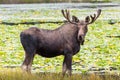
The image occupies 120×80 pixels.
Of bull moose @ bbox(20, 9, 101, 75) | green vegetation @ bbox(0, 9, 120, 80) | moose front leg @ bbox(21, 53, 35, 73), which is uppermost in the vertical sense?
bull moose @ bbox(20, 9, 101, 75)

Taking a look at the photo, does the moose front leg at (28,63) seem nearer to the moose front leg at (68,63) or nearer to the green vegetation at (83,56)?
the green vegetation at (83,56)

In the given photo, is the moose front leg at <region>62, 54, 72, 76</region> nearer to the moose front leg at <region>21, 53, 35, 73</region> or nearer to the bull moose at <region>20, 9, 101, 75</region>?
the bull moose at <region>20, 9, 101, 75</region>

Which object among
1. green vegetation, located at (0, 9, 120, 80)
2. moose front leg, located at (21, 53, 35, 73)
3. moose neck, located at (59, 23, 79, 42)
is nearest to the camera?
moose front leg, located at (21, 53, 35, 73)

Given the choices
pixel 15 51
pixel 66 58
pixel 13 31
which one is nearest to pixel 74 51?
pixel 66 58

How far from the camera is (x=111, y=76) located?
12.5 meters

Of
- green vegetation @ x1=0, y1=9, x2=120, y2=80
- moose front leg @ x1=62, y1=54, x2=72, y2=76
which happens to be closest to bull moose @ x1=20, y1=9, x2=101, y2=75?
moose front leg @ x1=62, y1=54, x2=72, y2=76

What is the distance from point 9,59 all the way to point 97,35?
8406 millimetres

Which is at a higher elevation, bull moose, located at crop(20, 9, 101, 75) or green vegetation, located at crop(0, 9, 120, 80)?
bull moose, located at crop(20, 9, 101, 75)

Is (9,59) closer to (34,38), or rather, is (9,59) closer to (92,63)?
(92,63)

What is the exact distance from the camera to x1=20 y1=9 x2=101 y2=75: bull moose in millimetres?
12602

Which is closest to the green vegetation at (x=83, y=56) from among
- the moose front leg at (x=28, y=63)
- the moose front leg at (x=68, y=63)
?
the moose front leg at (x=28, y=63)

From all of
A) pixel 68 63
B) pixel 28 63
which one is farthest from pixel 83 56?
pixel 28 63

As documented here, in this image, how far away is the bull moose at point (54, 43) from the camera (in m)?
12.6

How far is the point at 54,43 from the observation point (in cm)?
1271
